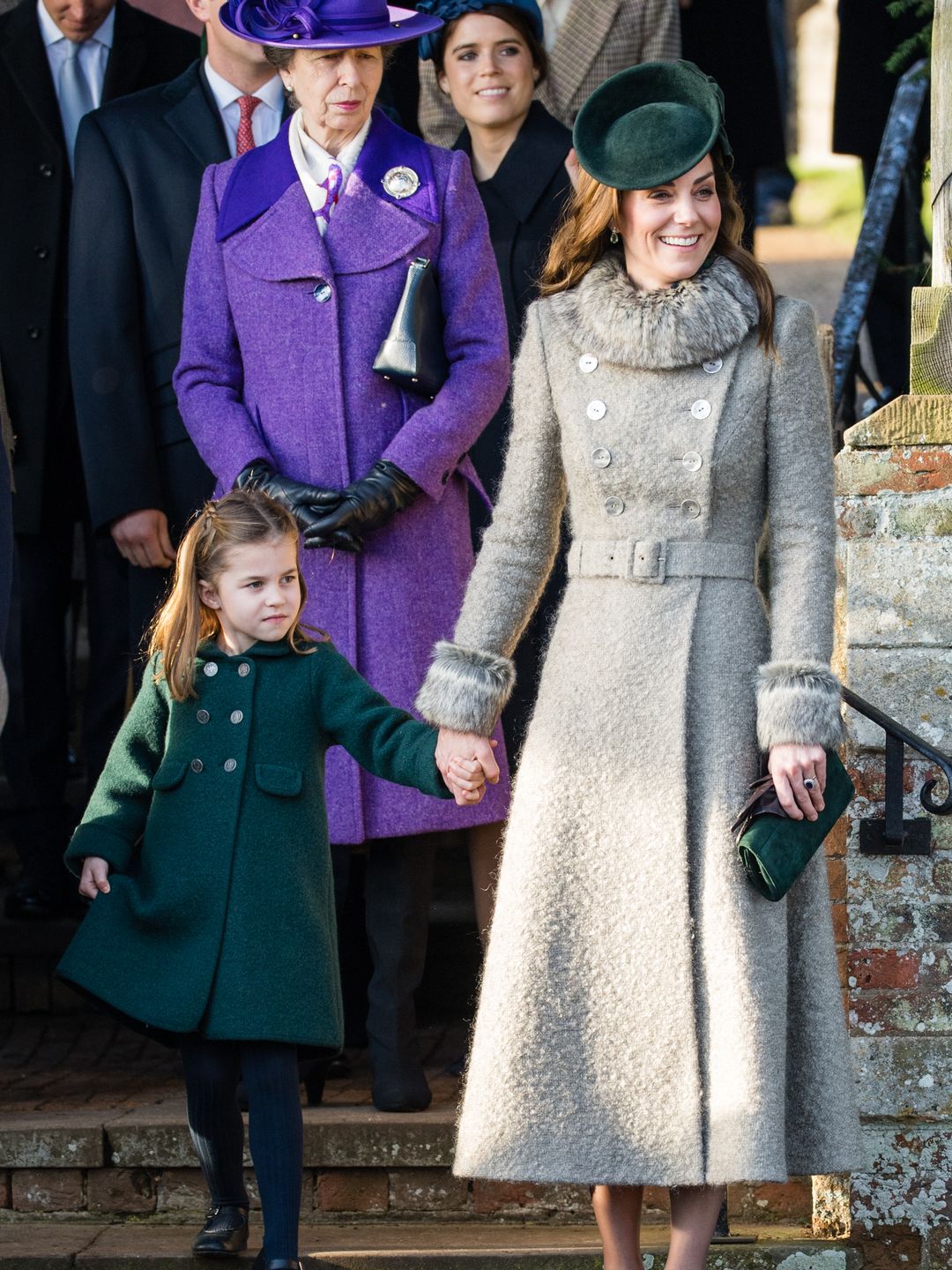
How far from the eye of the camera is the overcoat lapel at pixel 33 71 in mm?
5344

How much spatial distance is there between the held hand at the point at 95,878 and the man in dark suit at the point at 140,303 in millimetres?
1179

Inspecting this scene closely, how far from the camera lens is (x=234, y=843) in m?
3.66

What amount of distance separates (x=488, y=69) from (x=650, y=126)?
1.50 meters

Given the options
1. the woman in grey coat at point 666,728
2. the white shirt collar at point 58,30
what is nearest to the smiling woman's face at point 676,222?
the woman in grey coat at point 666,728

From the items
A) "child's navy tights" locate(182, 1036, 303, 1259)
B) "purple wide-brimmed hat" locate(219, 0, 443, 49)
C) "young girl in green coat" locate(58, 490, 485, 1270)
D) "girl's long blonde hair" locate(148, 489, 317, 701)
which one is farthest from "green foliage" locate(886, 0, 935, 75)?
"child's navy tights" locate(182, 1036, 303, 1259)

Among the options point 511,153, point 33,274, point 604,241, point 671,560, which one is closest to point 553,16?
point 511,153

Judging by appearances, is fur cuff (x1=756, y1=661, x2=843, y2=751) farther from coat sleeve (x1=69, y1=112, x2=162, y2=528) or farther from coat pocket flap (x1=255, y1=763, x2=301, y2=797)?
coat sleeve (x1=69, y1=112, x2=162, y2=528)

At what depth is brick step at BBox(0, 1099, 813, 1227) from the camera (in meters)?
4.27

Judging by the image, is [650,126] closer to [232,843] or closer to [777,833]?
[777,833]

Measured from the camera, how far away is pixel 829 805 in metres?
3.35

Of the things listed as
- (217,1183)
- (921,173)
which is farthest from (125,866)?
(921,173)

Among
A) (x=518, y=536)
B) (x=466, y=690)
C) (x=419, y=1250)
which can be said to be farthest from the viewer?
(x=419, y=1250)

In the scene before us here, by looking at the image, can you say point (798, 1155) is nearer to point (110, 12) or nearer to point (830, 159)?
point (110, 12)

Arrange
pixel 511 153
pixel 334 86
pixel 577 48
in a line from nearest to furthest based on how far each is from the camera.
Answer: pixel 334 86
pixel 511 153
pixel 577 48
